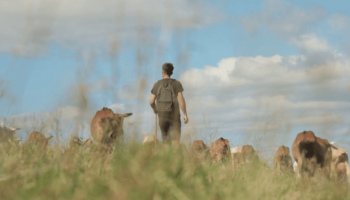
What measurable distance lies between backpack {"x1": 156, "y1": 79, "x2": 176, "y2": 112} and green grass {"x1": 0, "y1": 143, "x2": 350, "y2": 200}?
3.08 m

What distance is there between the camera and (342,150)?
8703mm

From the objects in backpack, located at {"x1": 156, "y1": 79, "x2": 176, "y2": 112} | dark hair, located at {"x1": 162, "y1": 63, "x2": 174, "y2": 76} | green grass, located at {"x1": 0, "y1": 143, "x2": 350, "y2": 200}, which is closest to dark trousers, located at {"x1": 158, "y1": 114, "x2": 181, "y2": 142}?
backpack, located at {"x1": 156, "y1": 79, "x2": 176, "y2": 112}

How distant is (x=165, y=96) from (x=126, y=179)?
14.4 ft

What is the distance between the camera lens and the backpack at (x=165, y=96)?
7965mm

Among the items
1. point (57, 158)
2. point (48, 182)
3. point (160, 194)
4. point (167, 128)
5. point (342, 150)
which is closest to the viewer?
point (160, 194)

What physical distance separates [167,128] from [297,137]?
2.51 m

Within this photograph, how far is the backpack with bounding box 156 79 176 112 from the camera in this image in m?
7.96

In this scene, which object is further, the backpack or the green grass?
the backpack

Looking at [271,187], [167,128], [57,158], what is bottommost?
[271,187]

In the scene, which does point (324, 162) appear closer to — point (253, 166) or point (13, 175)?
point (253, 166)

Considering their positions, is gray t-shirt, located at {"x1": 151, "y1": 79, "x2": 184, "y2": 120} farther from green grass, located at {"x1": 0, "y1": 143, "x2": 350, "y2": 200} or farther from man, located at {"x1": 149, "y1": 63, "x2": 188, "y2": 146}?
green grass, located at {"x1": 0, "y1": 143, "x2": 350, "y2": 200}

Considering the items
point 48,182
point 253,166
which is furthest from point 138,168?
point 253,166

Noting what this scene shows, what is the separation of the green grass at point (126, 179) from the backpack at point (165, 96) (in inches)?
121

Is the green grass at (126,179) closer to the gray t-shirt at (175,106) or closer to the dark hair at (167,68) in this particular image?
the gray t-shirt at (175,106)
